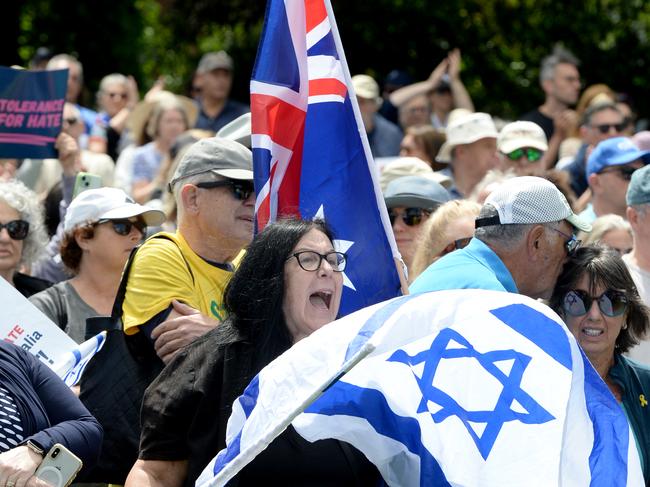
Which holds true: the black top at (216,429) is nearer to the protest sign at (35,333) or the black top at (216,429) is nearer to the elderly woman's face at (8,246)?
the protest sign at (35,333)

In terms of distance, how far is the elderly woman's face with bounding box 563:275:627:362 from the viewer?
17.0 ft

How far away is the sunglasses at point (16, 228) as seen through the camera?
6621 millimetres

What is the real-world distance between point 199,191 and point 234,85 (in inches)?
349

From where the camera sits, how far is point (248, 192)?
531cm

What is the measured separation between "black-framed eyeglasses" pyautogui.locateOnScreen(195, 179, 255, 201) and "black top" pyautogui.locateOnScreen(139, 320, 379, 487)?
1.19 m

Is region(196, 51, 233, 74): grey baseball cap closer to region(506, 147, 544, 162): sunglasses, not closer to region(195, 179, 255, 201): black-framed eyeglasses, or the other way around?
region(506, 147, 544, 162): sunglasses

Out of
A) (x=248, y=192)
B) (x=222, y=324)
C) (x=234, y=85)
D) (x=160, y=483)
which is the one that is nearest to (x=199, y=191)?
(x=248, y=192)

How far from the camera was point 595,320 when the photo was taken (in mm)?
5203

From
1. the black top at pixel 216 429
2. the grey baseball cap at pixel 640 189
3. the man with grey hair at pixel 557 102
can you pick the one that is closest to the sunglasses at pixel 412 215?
the grey baseball cap at pixel 640 189

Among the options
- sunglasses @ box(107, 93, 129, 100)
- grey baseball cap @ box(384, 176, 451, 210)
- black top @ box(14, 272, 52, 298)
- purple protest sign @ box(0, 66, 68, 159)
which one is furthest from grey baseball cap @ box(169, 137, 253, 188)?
sunglasses @ box(107, 93, 129, 100)

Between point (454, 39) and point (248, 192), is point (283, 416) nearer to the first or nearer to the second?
point (248, 192)

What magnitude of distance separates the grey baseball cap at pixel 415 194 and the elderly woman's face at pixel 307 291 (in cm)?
282

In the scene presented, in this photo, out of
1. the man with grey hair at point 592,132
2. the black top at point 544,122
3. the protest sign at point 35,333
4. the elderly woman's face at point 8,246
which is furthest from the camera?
the black top at point 544,122

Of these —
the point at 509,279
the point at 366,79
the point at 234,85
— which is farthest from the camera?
the point at 234,85
